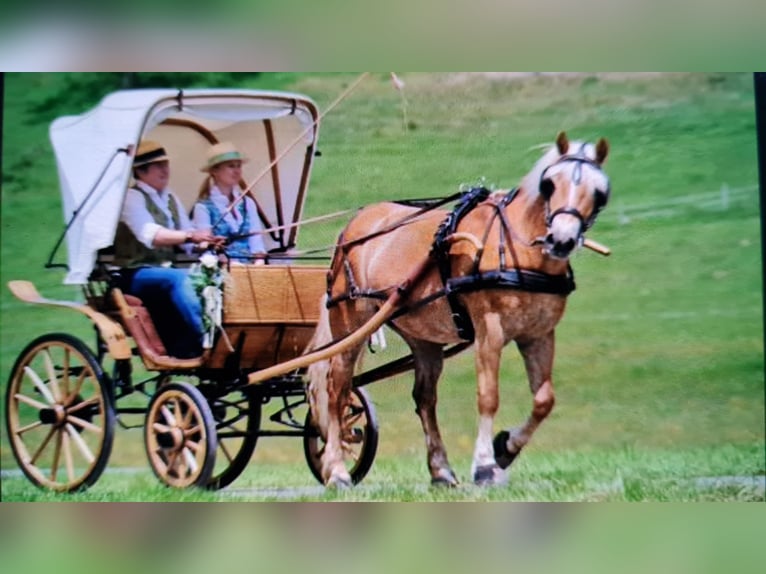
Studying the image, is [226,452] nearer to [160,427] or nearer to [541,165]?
[160,427]

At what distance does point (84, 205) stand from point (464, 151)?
1.93 m

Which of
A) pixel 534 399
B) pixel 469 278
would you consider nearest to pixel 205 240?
pixel 469 278

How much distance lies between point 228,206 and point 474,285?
4.49 feet

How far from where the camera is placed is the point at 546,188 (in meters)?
6.59

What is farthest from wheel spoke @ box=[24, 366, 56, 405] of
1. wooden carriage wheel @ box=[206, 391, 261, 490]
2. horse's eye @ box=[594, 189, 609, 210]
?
horse's eye @ box=[594, 189, 609, 210]

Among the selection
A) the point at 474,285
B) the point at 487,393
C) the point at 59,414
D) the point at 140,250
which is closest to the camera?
the point at 474,285

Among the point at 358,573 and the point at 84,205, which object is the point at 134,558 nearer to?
the point at 358,573

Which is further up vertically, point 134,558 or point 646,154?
point 646,154

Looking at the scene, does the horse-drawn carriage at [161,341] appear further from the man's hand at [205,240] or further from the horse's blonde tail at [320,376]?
the man's hand at [205,240]

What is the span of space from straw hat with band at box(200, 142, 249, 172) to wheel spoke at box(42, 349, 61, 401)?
1.25 m

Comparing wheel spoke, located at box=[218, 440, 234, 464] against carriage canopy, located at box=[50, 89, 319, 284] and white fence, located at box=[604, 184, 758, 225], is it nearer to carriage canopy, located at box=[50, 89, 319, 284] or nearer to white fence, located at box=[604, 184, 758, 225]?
carriage canopy, located at box=[50, 89, 319, 284]

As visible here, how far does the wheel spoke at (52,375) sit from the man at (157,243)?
0.59 metres

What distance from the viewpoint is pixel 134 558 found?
674 cm
